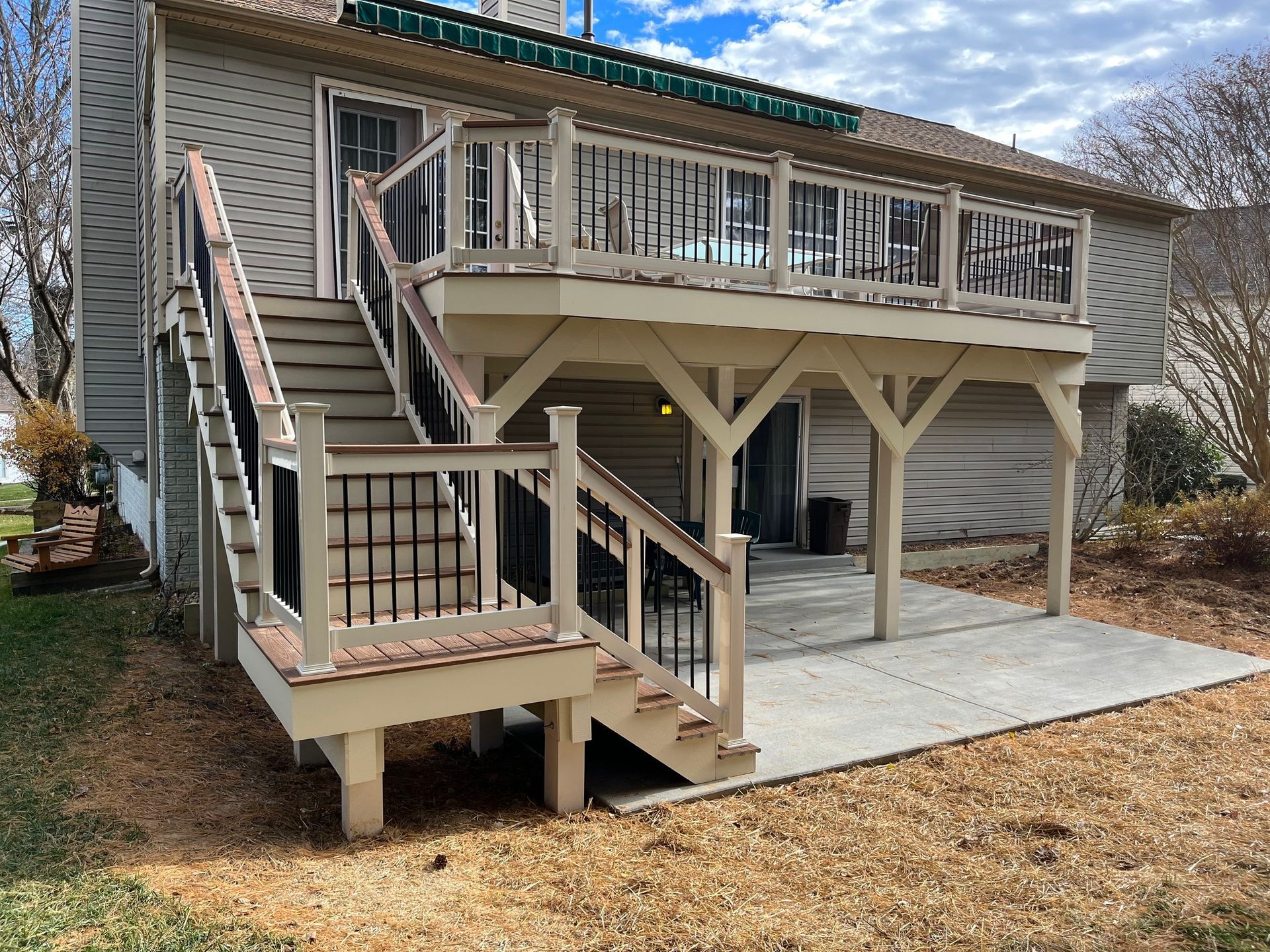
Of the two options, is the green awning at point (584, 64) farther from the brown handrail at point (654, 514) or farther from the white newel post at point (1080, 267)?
the brown handrail at point (654, 514)

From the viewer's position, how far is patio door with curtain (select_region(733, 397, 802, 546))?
40.5 ft

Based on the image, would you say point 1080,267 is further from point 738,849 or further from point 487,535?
point 738,849

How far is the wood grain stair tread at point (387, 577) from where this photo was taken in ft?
14.8

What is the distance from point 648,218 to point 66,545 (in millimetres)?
7421

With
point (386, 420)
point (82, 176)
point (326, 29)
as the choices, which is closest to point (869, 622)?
point (386, 420)

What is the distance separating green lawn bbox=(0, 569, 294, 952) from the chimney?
27.2ft

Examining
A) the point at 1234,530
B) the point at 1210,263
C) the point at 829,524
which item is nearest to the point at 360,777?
the point at 829,524

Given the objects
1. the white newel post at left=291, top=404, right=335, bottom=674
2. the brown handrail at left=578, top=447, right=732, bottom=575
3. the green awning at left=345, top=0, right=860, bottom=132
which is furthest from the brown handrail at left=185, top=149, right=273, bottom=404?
the green awning at left=345, top=0, right=860, bottom=132

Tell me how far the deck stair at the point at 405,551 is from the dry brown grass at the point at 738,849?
0.43m

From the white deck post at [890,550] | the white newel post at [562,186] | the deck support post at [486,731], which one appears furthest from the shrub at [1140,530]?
the deck support post at [486,731]

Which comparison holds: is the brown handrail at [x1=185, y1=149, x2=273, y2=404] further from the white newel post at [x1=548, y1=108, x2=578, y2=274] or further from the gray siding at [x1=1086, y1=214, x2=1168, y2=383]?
the gray siding at [x1=1086, y1=214, x2=1168, y2=383]

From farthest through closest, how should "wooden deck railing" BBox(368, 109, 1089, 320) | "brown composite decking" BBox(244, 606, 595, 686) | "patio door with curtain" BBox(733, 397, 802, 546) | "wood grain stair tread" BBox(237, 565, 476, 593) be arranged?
"patio door with curtain" BBox(733, 397, 802, 546) < "wooden deck railing" BBox(368, 109, 1089, 320) < "wood grain stair tread" BBox(237, 565, 476, 593) < "brown composite decking" BBox(244, 606, 595, 686)

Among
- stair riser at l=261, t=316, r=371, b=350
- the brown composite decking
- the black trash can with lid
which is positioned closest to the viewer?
the brown composite decking

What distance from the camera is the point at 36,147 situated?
18.0 metres
